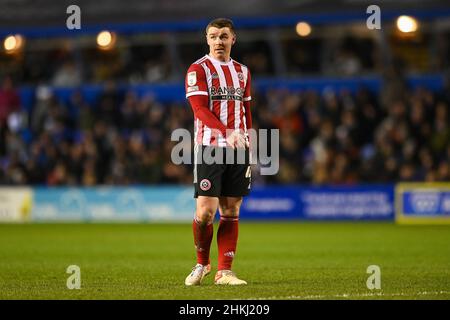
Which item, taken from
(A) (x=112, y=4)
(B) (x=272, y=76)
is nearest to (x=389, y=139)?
(B) (x=272, y=76)

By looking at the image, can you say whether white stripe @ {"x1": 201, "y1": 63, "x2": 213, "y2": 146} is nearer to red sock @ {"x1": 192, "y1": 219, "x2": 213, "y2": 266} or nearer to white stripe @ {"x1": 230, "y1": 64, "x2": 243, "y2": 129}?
white stripe @ {"x1": 230, "y1": 64, "x2": 243, "y2": 129}

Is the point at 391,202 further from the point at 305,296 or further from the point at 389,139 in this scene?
the point at 305,296

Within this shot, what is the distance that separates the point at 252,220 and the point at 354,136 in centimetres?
293

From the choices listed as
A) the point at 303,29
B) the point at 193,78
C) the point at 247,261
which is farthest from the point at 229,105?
the point at 303,29

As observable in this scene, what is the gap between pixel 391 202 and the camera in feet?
69.6

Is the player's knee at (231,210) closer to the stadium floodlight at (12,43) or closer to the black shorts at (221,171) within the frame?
the black shorts at (221,171)

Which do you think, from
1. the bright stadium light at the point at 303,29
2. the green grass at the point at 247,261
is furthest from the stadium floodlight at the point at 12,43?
the green grass at the point at 247,261

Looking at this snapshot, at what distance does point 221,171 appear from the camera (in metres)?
9.09

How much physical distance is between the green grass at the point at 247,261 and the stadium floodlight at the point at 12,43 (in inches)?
310

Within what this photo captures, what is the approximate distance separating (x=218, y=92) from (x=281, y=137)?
13131 mm

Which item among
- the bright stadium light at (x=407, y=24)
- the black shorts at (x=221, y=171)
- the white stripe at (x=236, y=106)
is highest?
the bright stadium light at (x=407, y=24)

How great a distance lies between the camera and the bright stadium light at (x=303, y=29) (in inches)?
986

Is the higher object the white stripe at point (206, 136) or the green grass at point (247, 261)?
the white stripe at point (206, 136)

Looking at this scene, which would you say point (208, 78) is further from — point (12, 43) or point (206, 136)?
point (12, 43)
